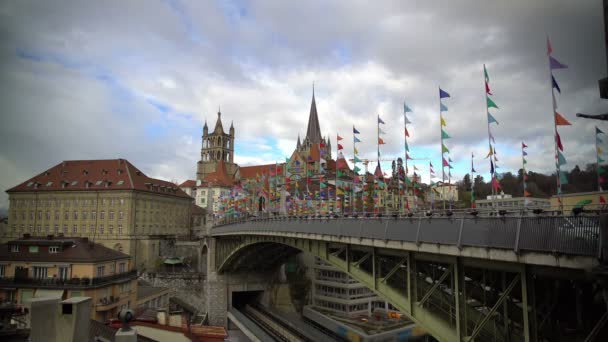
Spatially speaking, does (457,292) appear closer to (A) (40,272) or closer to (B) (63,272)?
(B) (63,272)

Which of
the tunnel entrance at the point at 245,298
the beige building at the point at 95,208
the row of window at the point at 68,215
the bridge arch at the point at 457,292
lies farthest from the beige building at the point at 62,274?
the row of window at the point at 68,215

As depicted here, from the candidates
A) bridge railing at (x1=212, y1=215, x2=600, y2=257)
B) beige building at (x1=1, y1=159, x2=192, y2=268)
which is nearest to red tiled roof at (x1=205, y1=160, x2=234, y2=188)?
beige building at (x1=1, y1=159, x2=192, y2=268)

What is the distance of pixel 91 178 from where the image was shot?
3014 inches

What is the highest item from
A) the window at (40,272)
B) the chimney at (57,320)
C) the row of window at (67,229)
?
the chimney at (57,320)

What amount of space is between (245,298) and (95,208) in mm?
33038

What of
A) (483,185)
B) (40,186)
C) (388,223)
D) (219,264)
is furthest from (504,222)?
(40,186)

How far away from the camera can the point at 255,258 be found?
51.1m

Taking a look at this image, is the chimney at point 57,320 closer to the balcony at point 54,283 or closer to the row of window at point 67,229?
the balcony at point 54,283

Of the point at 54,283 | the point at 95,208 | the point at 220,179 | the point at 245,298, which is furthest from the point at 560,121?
the point at 220,179

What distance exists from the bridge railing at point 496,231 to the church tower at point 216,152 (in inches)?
4750

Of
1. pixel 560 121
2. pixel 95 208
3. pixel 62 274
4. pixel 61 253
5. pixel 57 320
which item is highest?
pixel 560 121

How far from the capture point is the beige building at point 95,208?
72.1 m

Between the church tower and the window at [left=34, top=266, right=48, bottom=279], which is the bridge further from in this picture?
the church tower

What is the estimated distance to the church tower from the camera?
138500mm
